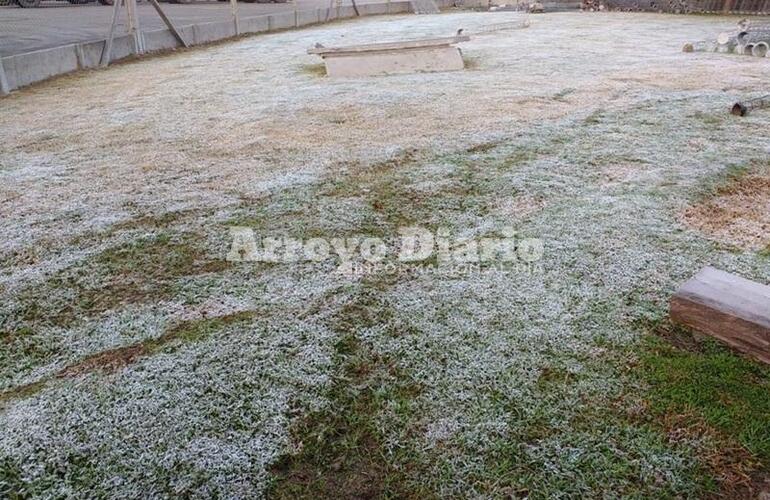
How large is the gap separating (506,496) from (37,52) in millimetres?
5924

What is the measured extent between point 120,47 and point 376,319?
6404 millimetres

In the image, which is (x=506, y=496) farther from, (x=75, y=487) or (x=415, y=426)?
(x=75, y=487)

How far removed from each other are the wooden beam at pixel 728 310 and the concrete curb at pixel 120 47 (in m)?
5.40

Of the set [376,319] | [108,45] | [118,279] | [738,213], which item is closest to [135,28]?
[108,45]

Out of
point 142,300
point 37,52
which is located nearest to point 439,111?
point 142,300

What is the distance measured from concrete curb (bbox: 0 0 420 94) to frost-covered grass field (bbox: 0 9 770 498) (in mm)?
2195

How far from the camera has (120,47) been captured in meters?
6.23

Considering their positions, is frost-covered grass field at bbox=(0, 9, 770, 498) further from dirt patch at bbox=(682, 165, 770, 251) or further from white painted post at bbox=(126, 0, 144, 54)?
white painted post at bbox=(126, 0, 144, 54)

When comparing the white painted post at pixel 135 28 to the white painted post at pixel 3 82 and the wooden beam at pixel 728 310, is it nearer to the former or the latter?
the white painted post at pixel 3 82

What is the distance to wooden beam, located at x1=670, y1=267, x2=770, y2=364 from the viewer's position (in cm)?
111

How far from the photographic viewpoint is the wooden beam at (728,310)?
1107 millimetres

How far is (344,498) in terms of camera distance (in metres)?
0.88

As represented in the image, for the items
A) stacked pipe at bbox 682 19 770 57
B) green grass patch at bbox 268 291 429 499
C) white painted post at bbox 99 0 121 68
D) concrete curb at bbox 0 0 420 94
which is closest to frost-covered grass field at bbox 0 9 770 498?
green grass patch at bbox 268 291 429 499

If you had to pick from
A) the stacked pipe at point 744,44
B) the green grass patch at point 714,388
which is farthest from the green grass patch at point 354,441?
the stacked pipe at point 744,44
